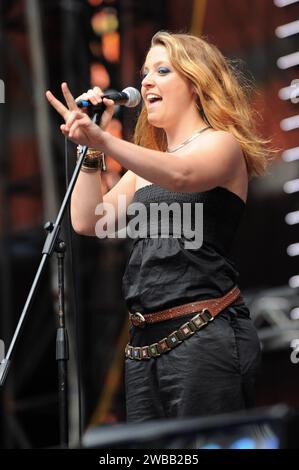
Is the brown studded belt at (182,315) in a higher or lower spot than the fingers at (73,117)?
lower

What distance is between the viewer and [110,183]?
5.03 metres

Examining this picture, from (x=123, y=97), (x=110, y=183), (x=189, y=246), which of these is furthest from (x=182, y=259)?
(x=110, y=183)

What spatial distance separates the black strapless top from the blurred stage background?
8.09ft

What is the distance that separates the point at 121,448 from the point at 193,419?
9.5 inches

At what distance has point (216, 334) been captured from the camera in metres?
2.41

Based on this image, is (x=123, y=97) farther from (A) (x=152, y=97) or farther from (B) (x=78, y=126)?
(B) (x=78, y=126)

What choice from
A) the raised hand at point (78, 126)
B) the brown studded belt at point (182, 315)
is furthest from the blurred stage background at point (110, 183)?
the raised hand at point (78, 126)

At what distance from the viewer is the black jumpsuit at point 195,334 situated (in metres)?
2.40

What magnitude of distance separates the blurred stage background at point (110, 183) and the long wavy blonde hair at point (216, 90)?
231 cm

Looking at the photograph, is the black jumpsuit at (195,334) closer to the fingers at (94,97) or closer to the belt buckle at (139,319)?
the belt buckle at (139,319)

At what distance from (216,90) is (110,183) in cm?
252

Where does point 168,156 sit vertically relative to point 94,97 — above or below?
below
